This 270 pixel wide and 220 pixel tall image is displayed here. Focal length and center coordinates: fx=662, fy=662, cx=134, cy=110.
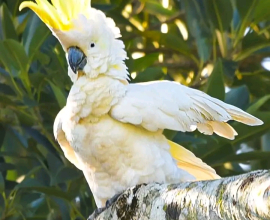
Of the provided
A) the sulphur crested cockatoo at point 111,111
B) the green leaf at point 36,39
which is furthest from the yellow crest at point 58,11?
the green leaf at point 36,39

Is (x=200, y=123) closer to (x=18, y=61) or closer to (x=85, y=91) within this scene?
(x=85, y=91)

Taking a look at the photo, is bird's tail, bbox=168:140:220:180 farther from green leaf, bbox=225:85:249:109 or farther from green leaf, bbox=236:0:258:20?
green leaf, bbox=236:0:258:20

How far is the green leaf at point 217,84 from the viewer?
8.95 ft

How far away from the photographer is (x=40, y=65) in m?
3.02

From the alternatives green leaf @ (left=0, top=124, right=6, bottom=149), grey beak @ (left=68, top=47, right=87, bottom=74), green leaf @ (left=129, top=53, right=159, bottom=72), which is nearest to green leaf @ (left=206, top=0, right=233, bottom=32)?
green leaf @ (left=129, top=53, right=159, bottom=72)

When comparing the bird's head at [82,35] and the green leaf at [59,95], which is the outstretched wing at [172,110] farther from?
the green leaf at [59,95]

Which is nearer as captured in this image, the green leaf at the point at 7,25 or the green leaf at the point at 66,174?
the green leaf at the point at 66,174

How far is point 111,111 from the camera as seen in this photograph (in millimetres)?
2264

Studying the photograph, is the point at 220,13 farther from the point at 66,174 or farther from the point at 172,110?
the point at 66,174

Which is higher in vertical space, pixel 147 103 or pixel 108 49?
pixel 108 49

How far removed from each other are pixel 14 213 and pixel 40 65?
67 cm

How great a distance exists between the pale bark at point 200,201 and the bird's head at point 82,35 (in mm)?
486

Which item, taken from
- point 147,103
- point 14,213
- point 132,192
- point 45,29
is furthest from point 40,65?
point 132,192

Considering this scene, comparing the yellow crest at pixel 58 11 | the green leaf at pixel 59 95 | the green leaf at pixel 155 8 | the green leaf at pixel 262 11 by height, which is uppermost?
the yellow crest at pixel 58 11
